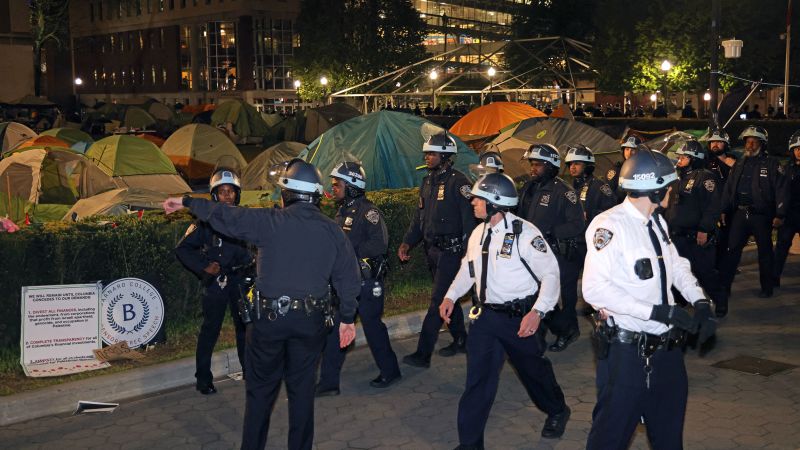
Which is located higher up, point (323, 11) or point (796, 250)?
point (323, 11)

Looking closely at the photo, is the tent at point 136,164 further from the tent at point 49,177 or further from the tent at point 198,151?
the tent at point 198,151

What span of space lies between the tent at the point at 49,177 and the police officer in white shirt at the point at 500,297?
12.6 m

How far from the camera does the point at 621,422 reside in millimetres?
4816

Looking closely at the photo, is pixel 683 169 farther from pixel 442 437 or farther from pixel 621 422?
pixel 621 422

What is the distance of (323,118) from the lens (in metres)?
42.5

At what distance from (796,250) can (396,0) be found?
5251cm

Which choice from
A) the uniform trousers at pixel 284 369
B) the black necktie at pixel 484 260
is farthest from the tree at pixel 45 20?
the uniform trousers at pixel 284 369

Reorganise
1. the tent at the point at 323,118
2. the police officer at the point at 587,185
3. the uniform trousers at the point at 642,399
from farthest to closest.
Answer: the tent at the point at 323,118 → the police officer at the point at 587,185 → the uniform trousers at the point at 642,399

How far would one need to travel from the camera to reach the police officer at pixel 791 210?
11.2 meters

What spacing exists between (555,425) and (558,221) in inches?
112

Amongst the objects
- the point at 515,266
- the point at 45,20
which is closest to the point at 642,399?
the point at 515,266

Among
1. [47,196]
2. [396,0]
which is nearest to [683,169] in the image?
[47,196]

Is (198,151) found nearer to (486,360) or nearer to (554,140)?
(554,140)

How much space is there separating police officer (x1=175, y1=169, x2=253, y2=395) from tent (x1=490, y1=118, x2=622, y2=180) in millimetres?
14399
